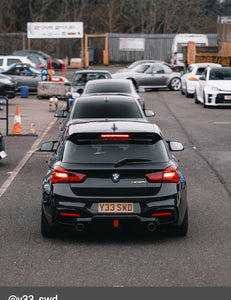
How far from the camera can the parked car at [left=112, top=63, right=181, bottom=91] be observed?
3558 cm

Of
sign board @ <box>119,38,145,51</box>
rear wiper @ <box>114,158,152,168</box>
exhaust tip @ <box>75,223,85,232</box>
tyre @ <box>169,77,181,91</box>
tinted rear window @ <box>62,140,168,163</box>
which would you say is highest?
tinted rear window @ <box>62,140,168,163</box>

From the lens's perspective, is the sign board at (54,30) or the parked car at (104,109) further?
the sign board at (54,30)

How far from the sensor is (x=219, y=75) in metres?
27.2

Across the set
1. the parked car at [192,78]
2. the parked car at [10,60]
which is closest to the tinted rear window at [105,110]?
the parked car at [192,78]

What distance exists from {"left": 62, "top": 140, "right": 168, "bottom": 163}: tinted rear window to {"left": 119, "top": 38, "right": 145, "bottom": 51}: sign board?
53.7 metres

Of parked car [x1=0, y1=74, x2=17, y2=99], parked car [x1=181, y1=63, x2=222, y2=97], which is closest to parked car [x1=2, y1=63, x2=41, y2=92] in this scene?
parked car [x1=0, y1=74, x2=17, y2=99]

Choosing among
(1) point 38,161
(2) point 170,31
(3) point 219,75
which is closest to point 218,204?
(1) point 38,161

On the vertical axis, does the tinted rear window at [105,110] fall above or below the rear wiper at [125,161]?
below

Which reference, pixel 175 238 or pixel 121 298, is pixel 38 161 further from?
pixel 121 298

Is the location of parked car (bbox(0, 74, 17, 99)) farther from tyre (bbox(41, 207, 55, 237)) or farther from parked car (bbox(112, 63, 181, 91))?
tyre (bbox(41, 207, 55, 237))

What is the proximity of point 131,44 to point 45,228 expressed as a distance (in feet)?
177

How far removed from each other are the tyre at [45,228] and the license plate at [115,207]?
740 mm

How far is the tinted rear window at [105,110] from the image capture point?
12.9 metres

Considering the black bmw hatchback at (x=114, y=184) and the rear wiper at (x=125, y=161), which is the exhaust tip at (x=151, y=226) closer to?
the black bmw hatchback at (x=114, y=184)
